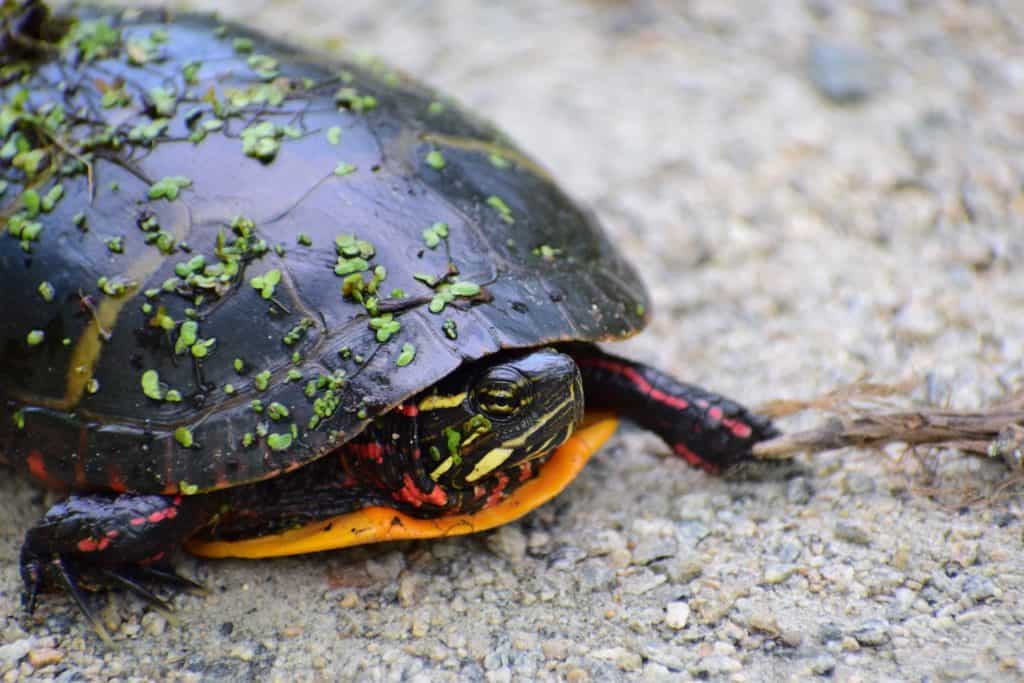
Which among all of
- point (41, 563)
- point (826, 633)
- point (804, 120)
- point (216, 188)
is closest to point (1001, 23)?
point (804, 120)

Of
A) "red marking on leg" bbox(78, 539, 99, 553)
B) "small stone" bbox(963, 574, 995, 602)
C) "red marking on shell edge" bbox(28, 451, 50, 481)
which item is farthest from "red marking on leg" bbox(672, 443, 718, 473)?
"red marking on shell edge" bbox(28, 451, 50, 481)

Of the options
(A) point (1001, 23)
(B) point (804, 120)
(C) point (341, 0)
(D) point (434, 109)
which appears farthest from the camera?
(C) point (341, 0)

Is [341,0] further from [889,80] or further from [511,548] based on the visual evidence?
[511,548]

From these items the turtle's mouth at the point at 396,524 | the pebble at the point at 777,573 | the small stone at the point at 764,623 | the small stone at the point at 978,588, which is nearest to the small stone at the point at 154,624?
the turtle's mouth at the point at 396,524

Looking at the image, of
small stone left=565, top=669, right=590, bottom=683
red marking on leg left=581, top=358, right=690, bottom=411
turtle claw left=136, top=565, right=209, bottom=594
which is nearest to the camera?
small stone left=565, top=669, right=590, bottom=683

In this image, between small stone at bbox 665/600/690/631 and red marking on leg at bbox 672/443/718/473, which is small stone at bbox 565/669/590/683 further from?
red marking on leg at bbox 672/443/718/473

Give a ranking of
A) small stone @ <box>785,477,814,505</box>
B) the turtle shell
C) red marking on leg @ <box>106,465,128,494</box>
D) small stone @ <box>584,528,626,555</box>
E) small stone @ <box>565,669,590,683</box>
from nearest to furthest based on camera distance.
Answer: small stone @ <box>565,669,590,683</box> → the turtle shell → red marking on leg @ <box>106,465,128,494</box> → small stone @ <box>584,528,626,555</box> → small stone @ <box>785,477,814,505</box>
